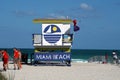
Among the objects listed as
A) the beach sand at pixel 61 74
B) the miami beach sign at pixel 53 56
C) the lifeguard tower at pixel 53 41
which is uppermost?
the lifeguard tower at pixel 53 41

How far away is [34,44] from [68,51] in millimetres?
2800

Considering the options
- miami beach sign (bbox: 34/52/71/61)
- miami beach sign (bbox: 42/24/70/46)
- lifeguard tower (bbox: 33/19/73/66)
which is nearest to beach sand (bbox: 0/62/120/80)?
miami beach sign (bbox: 34/52/71/61)

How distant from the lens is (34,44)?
35406 mm

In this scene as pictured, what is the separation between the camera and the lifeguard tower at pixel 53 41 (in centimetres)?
3497

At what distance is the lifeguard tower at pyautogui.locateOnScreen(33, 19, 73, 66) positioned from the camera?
115ft

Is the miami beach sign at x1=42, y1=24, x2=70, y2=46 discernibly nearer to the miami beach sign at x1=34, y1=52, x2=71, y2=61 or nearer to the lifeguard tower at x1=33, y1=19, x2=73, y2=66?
the lifeguard tower at x1=33, y1=19, x2=73, y2=66

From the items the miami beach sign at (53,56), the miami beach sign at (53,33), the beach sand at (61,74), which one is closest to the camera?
the beach sand at (61,74)

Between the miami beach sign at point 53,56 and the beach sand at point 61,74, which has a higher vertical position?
the miami beach sign at point 53,56

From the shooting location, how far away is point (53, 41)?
116 ft

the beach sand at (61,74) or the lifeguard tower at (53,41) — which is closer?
the beach sand at (61,74)

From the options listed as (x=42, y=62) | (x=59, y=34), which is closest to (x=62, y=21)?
(x=59, y=34)

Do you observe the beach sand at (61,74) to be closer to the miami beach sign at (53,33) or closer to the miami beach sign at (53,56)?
the miami beach sign at (53,56)

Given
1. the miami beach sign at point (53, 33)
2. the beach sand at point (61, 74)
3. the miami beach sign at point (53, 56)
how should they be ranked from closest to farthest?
the beach sand at point (61, 74)
the miami beach sign at point (53, 56)
the miami beach sign at point (53, 33)

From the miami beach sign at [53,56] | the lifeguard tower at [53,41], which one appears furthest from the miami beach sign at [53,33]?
the miami beach sign at [53,56]
